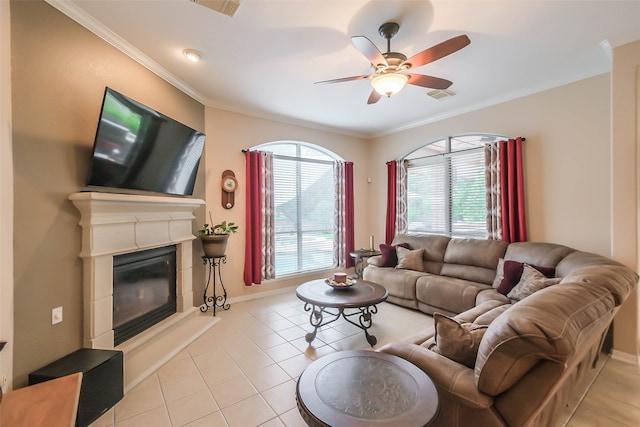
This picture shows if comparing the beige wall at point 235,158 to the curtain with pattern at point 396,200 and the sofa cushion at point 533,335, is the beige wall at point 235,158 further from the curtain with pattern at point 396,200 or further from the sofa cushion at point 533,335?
the sofa cushion at point 533,335

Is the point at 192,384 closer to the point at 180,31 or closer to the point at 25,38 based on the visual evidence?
the point at 25,38

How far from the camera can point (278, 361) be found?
2615 millimetres

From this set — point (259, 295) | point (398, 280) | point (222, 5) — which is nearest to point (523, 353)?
point (222, 5)

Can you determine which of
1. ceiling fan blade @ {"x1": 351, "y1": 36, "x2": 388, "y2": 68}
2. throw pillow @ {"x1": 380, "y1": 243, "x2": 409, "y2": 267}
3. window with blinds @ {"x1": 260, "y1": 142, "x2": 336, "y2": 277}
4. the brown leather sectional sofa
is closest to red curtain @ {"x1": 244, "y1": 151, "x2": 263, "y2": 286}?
window with blinds @ {"x1": 260, "y1": 142, "x2": 336, "y2": 277}

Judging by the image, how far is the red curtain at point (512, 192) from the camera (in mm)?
3598

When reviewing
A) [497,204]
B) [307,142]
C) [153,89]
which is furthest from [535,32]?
[153,89]

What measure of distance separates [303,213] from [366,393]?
395cm

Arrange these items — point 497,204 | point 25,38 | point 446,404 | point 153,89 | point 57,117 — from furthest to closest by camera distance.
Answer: point 497,204 → point 153,89 → point 57,117 → point 25,38 → point 446,404

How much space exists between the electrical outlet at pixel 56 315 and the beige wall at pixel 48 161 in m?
0.03

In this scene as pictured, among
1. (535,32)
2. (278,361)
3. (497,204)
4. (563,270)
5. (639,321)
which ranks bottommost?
(278,361)

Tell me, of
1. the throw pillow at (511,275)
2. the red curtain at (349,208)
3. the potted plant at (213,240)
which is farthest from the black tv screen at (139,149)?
the throw pillow at (511,275)

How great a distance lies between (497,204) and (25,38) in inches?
194

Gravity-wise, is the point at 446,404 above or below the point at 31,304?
below

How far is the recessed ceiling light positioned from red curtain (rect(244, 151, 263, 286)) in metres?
1.61
